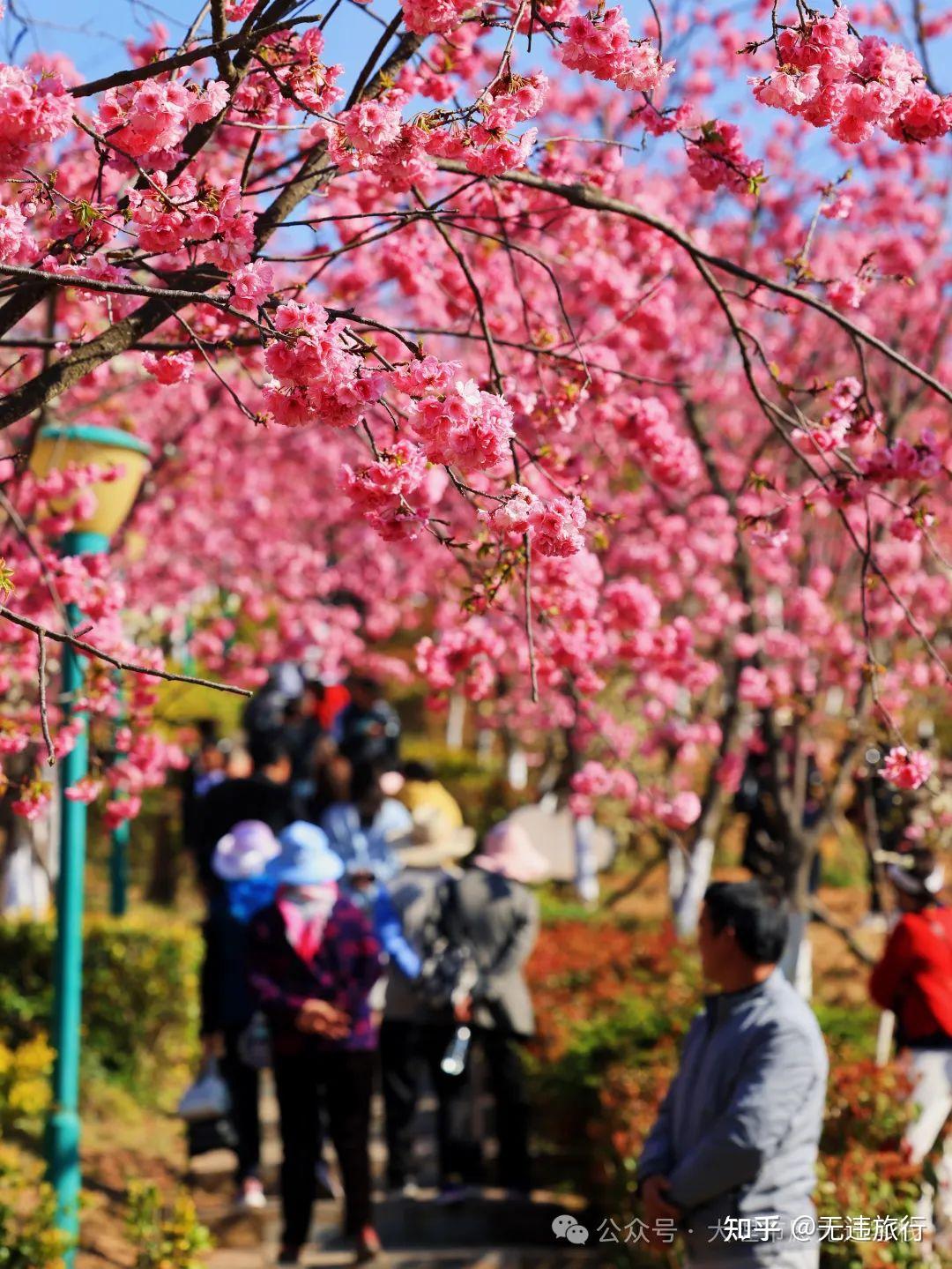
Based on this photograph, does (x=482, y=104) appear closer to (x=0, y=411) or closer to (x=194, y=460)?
(x=0, y=411)

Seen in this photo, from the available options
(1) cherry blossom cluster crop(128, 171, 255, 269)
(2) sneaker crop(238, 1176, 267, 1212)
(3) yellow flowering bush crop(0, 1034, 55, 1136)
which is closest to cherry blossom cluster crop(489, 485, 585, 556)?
(1) cherry blossom cluster crop(128, 171, 255, 269)

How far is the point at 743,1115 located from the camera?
3443 mm

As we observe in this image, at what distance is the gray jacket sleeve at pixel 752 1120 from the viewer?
343 centimetres

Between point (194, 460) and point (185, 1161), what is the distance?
5.55 meters

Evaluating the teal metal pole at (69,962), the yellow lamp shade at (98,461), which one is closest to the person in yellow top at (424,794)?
the teal metal pole at (69,962)

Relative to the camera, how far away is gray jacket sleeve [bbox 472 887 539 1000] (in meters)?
6.49

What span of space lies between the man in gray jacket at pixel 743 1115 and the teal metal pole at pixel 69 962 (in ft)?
7.91

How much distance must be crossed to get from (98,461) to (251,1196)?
3289 millimetres

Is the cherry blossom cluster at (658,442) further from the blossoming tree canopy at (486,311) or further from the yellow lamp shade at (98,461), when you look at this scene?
the yellow lamp shade at (98,461)

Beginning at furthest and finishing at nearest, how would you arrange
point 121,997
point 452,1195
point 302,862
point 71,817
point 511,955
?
point 121,997
point 511,955
point 452,1195
point 302,862
point 71,817

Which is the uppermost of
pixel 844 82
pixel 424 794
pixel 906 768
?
pixel 844 82

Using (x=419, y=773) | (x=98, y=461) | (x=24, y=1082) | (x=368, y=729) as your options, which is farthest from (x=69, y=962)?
(x=368, y=729)

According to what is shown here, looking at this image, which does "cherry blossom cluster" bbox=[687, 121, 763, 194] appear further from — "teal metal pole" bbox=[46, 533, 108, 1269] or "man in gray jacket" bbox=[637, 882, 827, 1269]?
"teal metal pole" bbox=[46, 533, 108, 1269]

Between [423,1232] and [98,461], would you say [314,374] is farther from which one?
[423,1232]
